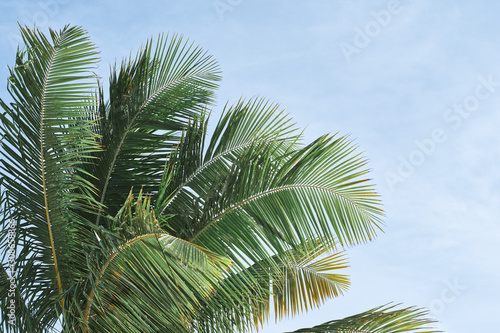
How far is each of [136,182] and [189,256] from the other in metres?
2.82

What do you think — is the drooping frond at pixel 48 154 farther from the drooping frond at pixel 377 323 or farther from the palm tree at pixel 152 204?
the drooping frond at pixel 377 323

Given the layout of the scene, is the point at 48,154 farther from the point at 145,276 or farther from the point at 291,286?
the point at 291,286

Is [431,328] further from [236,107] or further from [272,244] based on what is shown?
[236,107]

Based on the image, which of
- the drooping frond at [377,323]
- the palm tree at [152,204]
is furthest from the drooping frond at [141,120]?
the drooping frond at [377,323]

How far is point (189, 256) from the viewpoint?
3.79m

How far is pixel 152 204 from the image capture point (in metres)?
6.43

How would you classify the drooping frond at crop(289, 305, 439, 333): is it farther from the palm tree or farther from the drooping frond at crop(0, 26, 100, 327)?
the drooping frond at crop(0, 26, 100, 327)

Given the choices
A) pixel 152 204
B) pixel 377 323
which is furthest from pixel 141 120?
pixel 377 323

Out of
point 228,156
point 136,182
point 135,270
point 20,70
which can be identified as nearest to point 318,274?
point 228,156

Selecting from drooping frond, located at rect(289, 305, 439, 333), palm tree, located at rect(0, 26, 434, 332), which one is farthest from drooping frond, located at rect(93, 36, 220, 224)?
drooping frond, located at rect(289, 305, 439, 333)

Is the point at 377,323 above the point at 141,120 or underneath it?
underneath

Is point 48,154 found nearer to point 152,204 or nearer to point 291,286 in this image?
point 152,204

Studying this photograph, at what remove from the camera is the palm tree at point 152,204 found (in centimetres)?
427

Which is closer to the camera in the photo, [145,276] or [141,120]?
[145,276]
